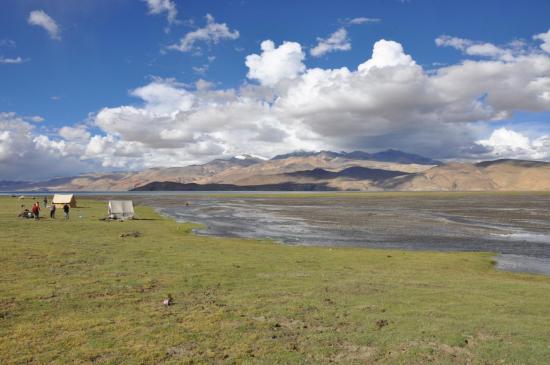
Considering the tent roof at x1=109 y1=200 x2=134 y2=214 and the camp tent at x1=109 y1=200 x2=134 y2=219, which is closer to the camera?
the camp tent at x1=109 y1=200 x2=134 y2=219

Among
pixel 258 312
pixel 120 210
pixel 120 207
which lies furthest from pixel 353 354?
pixel 120 207

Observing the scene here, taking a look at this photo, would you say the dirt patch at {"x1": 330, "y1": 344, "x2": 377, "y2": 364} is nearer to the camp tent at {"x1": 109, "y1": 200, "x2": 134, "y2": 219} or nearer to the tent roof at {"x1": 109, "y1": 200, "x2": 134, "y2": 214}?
the camp tent at {"x1": 109, "y1": 200, "x2": 134, "y2": 219}

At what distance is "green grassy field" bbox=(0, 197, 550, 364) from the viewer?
455 inches

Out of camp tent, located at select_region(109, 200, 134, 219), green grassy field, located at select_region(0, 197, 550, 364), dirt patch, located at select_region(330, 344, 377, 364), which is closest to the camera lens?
dirt patch, located at select_region(330, 344, 377, 364)

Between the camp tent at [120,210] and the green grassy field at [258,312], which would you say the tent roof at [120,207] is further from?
the green grassy field at [258,312]

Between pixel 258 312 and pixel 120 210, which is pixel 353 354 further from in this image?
pixel 120 210

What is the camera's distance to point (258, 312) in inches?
603

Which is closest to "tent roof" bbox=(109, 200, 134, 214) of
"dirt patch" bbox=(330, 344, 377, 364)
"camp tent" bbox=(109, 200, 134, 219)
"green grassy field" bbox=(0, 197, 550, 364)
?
"camp tent" bbox=(109, 200, 134, 219)

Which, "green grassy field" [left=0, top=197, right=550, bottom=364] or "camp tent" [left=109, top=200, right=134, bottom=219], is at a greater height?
"camp tent" [left=109, top=200, right=134, bottom=219]

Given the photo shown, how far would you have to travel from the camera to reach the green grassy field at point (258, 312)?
11547mm

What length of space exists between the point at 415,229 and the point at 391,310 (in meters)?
43.1

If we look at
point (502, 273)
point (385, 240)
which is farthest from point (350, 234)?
point (502, 273)

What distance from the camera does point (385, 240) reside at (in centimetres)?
4506

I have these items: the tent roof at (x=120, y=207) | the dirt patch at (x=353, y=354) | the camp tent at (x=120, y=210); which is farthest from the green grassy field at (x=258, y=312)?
the tent roof at (x=120, y=207)
